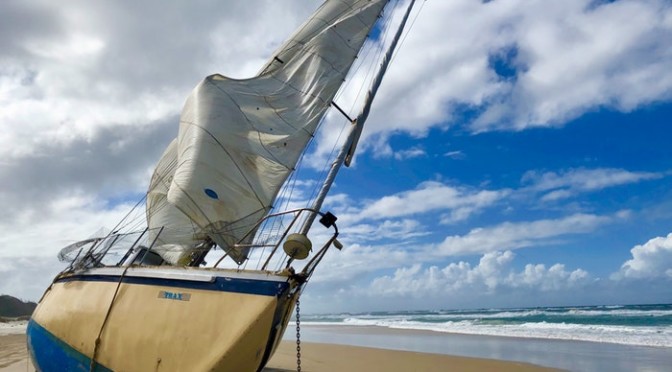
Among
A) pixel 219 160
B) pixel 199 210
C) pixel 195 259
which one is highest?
pixel 219 160

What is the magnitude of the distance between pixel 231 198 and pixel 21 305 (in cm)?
5341

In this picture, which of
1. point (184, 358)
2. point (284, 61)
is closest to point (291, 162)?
point (284, 61)

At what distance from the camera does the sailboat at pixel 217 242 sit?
239 inches

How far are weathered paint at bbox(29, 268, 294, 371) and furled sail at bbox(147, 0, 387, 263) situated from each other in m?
1.86

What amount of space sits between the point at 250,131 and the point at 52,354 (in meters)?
6.09

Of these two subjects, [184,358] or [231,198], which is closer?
[184,358]

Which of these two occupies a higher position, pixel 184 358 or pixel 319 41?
pixel 319 41

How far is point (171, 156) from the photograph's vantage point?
49.6 feet

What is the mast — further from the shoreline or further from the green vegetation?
the green vegetation

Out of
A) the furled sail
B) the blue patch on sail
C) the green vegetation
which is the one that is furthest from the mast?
the green vegetation

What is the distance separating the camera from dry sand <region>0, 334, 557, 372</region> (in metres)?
11.7

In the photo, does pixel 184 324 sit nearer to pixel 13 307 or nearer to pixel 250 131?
pixel 250 131

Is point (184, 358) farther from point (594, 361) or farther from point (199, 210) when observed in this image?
point (594, 361)

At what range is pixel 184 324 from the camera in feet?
20.1
